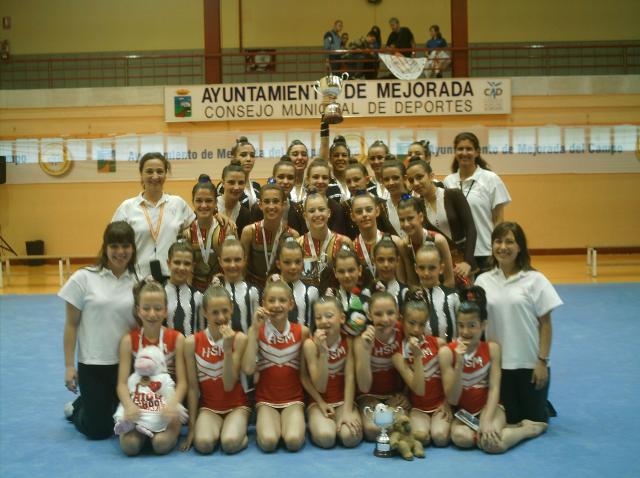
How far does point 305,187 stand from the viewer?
21.4 feet

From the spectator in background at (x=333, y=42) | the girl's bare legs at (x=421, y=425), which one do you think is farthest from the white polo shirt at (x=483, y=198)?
the spectator in background at (x=333, y=42)

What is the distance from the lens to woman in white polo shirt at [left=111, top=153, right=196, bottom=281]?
5652 mm

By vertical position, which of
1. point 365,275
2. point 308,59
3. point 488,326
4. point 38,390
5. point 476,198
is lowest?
point 38,390

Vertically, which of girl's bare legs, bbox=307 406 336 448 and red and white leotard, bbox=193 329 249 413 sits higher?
red and white leotard, bbox=193 329 249 413

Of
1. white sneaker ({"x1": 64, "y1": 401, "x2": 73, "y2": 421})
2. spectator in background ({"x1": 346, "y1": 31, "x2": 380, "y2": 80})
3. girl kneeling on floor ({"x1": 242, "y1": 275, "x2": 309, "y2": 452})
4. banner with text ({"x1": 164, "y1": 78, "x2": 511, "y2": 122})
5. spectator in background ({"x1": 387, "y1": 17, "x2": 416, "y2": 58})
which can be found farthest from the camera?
spectator in background ({"x1": 387, "y1": 17, "x2": 416, "y2": 58})

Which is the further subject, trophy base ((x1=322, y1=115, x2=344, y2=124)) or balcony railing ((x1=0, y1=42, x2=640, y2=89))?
balcony railing ((x1=0, y1=42, x2=640, y2=89))

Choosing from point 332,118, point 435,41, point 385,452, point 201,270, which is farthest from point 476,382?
point 435,41

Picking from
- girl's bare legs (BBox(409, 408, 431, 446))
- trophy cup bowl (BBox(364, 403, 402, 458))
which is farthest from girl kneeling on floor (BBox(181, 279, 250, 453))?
→ girl's bare legs (BBox(409, 408, 431, 446))

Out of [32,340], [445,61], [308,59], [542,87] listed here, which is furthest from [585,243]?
[32,340]

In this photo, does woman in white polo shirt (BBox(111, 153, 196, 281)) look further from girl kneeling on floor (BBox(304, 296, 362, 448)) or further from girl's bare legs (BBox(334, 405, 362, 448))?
girl's bare legs (BBox(334, 405, 362, 448))

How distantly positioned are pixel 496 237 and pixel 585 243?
12.1 m

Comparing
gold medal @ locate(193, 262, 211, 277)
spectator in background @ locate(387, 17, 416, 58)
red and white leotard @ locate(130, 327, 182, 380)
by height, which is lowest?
red and white leotard @ locate(130, 327, 182, 380)

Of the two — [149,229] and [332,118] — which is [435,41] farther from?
[149,229]

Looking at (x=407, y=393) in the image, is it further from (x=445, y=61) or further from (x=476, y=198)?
(x=445, y=61)
